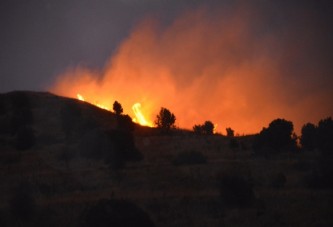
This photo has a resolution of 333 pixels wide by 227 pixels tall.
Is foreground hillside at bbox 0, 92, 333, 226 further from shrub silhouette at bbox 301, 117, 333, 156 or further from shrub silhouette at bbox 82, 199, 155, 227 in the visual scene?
shrub silhouette at bbox 301, 117, 333, 156

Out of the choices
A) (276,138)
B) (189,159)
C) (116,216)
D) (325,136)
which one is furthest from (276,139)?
(116,216)

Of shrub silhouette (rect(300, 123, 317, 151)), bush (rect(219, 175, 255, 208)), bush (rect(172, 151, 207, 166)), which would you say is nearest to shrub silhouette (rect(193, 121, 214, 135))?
shrub silhouette (rect(300, 123, 317, 151))

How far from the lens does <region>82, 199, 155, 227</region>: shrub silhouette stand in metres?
31.0

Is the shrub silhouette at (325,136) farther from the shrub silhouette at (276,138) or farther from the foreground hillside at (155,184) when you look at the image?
the shrub silhouette at (276,138)

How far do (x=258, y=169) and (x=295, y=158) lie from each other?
9.66 metres

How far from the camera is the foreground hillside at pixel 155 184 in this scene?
33000 millimetres

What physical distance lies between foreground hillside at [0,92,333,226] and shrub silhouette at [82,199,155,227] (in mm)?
60

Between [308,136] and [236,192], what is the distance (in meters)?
36.2

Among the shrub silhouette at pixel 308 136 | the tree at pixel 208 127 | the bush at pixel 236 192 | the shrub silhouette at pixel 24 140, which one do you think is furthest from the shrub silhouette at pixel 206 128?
the bush at pixel 236 192

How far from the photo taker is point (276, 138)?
64688 mm

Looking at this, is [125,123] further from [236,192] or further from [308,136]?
[236,192]

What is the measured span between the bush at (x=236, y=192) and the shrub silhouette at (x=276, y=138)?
903 inches

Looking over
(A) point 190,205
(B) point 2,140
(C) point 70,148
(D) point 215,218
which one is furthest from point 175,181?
(B) point 2,140

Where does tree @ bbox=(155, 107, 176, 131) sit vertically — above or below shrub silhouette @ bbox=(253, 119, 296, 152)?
above
